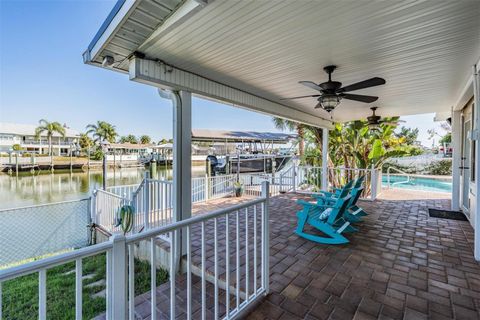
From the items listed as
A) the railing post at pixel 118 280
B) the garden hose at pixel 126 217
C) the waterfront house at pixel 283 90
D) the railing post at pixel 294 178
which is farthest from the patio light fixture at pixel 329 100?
the railing post at pixel 294 178

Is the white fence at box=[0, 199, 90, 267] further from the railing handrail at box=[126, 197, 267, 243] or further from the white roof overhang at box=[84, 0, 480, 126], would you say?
the railing handrail at box=[126, 197, 267, 243]

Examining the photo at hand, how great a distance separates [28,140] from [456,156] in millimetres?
43296

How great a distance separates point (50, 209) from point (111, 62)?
5124 mm

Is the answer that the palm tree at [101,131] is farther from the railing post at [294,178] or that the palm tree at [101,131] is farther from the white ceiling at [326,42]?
the white ceiling at [326,42]

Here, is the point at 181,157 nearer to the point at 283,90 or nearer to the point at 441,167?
the point at 283,90

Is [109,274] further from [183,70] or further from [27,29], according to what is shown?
[27,29]

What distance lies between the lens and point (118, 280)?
120 centimetres

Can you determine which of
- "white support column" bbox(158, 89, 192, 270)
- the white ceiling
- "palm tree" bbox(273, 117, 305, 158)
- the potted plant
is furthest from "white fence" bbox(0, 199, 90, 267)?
"palm tree" bbox(273, 117, 305, 158)

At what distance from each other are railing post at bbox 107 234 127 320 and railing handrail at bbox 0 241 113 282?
1.6 inches

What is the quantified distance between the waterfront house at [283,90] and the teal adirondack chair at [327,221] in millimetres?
179

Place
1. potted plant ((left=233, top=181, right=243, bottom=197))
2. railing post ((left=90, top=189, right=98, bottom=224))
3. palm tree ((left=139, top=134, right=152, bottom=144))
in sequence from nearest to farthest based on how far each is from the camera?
railing post ((left=90, top=189, right=98, bottom=224)), potted plant ((left=233, top=181, right=243, bottom=197)), palm tree ((left=139, top=134, right=152, bottom=144))

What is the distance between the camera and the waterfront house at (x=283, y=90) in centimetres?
195

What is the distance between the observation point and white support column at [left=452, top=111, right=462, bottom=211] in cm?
570

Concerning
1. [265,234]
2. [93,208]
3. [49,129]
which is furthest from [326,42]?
[49,129]
